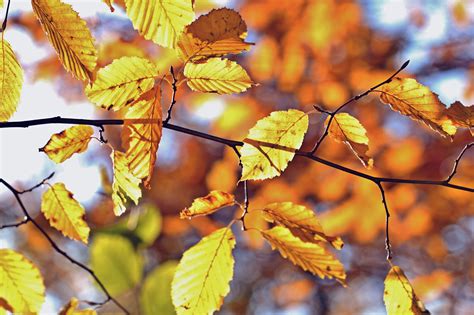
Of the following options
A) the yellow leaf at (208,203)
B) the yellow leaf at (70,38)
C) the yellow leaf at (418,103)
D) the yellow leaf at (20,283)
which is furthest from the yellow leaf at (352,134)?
the yellow leaf at (20,283)

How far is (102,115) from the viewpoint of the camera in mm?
4156

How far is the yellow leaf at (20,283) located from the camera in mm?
767

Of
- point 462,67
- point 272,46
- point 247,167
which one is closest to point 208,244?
point 247,167

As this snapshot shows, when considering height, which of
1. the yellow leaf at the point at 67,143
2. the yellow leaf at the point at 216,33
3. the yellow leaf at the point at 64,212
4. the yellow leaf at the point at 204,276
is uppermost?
the yellow leaf at the point at 216,33

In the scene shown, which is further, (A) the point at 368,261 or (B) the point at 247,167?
(A) the point at 368,261

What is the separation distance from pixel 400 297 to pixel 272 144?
0.23m

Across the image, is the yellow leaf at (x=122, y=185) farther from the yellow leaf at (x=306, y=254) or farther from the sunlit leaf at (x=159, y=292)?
the sunlit leaf at (x=159, y=292)

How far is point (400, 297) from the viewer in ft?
2.46

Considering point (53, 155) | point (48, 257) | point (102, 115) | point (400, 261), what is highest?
point (102, 115)

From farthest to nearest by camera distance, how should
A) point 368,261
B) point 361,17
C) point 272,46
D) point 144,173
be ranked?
point 368,261 < point 361,17 < point 272,46 < point 144,173

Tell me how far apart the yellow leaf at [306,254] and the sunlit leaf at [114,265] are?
0.37 meters

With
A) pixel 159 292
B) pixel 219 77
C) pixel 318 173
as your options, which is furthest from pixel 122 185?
pixel 318 173

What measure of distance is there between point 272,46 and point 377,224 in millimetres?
1319

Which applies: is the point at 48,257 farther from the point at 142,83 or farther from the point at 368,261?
the point at 142,83
